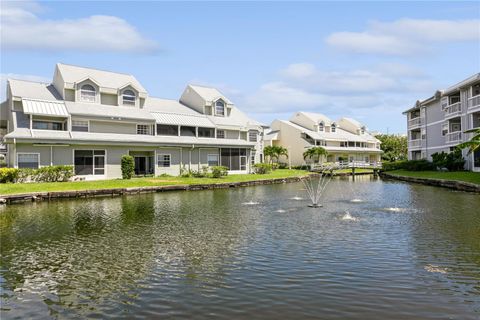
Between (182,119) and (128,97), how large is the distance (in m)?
6.74

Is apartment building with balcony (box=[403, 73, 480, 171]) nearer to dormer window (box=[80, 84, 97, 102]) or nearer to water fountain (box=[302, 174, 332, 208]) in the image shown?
water fountain (box=[302, 174, 332, 208])

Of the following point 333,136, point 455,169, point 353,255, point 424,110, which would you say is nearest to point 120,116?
point 353,255

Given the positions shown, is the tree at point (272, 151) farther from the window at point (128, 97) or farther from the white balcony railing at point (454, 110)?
the window at point (128, 97)

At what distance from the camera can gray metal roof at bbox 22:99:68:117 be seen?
3403cm

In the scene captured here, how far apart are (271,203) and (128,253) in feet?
43.5

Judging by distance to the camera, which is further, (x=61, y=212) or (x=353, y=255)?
(x=61, y=212)

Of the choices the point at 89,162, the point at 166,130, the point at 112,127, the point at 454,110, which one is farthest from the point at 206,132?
the point at 454,110

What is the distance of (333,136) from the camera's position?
74.6m

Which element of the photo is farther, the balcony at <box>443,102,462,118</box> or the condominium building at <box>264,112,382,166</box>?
the condominium building at <box>264,112,382,166</box>

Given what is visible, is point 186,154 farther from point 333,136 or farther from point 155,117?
point 333,136

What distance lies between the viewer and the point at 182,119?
4522cm

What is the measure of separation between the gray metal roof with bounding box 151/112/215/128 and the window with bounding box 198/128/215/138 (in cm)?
95

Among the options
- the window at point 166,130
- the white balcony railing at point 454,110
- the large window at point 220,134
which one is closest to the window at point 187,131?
the window at point 166,130

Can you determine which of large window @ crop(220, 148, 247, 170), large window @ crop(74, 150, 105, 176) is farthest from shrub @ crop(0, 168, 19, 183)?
large window @ crop(220, 148, 247, 170)
